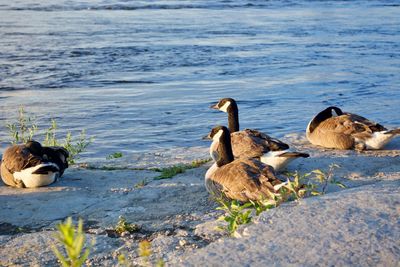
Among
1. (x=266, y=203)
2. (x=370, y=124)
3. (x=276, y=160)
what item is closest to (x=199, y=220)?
(x=266, y=203)

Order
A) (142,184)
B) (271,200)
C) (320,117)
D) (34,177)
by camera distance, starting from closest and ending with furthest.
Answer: (271,200)
(142,184)
(34,177)
(320,117)

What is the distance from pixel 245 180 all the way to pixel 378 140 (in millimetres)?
3742

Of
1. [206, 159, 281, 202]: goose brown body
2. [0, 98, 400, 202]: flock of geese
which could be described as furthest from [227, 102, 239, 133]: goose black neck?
[206, 159, 281, 202]: goose brown body

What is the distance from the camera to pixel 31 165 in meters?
9.07

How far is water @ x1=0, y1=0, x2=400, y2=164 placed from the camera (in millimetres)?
14609

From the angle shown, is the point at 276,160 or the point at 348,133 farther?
the point at 348,133

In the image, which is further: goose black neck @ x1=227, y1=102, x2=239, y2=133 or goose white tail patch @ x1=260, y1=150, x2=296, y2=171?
goose black neck @ x1=227, y1=102, x2=239, y2=133

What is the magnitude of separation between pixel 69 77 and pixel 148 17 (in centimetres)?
1764

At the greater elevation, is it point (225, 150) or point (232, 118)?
point (225, 150)

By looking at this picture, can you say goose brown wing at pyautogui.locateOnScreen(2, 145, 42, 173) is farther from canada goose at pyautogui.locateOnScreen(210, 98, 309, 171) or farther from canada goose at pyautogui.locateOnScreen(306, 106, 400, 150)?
canada goose at pyautogui.locateOnScreen(306, 106, 400, 150)

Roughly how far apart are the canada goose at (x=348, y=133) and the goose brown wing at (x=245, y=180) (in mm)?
3239

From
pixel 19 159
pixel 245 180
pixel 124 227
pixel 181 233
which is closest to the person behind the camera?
pixel 181 233

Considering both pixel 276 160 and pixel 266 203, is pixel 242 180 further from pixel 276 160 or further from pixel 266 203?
pixel 276 160

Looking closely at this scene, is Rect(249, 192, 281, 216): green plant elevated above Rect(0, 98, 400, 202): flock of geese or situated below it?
above
